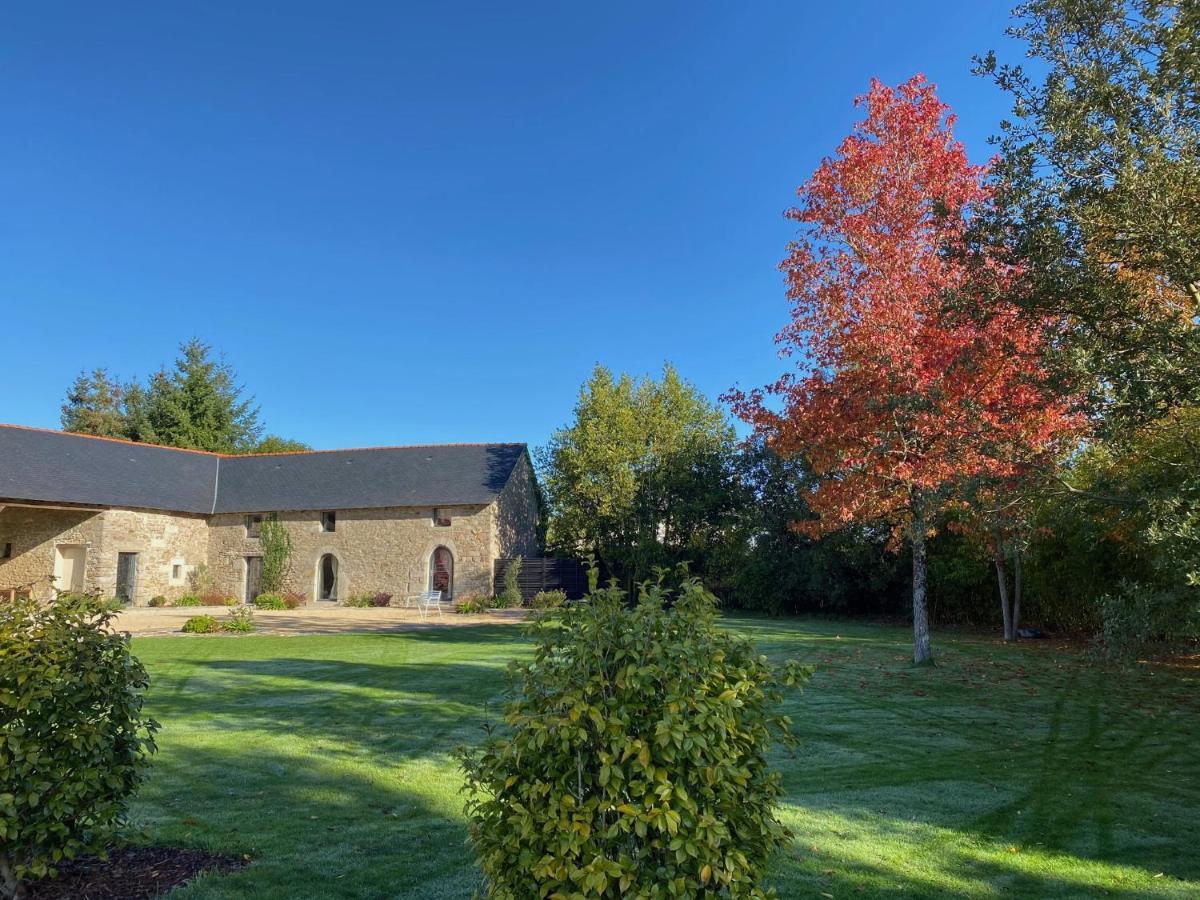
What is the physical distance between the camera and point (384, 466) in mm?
30625

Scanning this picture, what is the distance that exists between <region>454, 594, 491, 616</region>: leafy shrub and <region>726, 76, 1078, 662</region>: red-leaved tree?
15326 millimetres

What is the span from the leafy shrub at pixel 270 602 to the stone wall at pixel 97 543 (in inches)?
180

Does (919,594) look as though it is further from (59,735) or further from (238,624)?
(238,624)

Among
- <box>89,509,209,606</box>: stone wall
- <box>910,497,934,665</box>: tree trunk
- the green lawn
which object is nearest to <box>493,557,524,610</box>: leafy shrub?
<box>89,509,209,606</box>: stone wall

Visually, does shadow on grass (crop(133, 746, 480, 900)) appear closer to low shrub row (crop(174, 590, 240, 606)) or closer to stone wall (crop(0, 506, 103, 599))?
low shrub row (crop(174, 590, 240, 606))

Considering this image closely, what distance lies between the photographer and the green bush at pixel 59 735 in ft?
10.8

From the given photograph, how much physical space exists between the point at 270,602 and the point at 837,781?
82.8 ft

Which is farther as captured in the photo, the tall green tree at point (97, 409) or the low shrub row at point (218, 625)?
the tall green tree at point (97, 409)

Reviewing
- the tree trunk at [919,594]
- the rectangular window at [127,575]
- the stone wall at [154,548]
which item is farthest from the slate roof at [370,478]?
the tree trunk at [919,594]


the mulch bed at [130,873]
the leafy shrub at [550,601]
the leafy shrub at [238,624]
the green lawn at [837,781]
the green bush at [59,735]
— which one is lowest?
the leafy shrub at [238,624]

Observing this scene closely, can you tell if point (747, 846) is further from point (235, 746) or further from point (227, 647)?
point (227, 647)

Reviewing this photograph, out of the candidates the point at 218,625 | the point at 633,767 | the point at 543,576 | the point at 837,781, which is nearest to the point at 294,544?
the point at 543,576

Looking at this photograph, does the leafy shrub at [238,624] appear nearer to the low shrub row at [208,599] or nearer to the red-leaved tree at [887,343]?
the low shrub row at [208,599]

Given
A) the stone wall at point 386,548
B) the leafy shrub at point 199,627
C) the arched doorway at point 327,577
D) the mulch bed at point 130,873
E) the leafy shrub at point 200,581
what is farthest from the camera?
the leafy shrub at point 200,581
